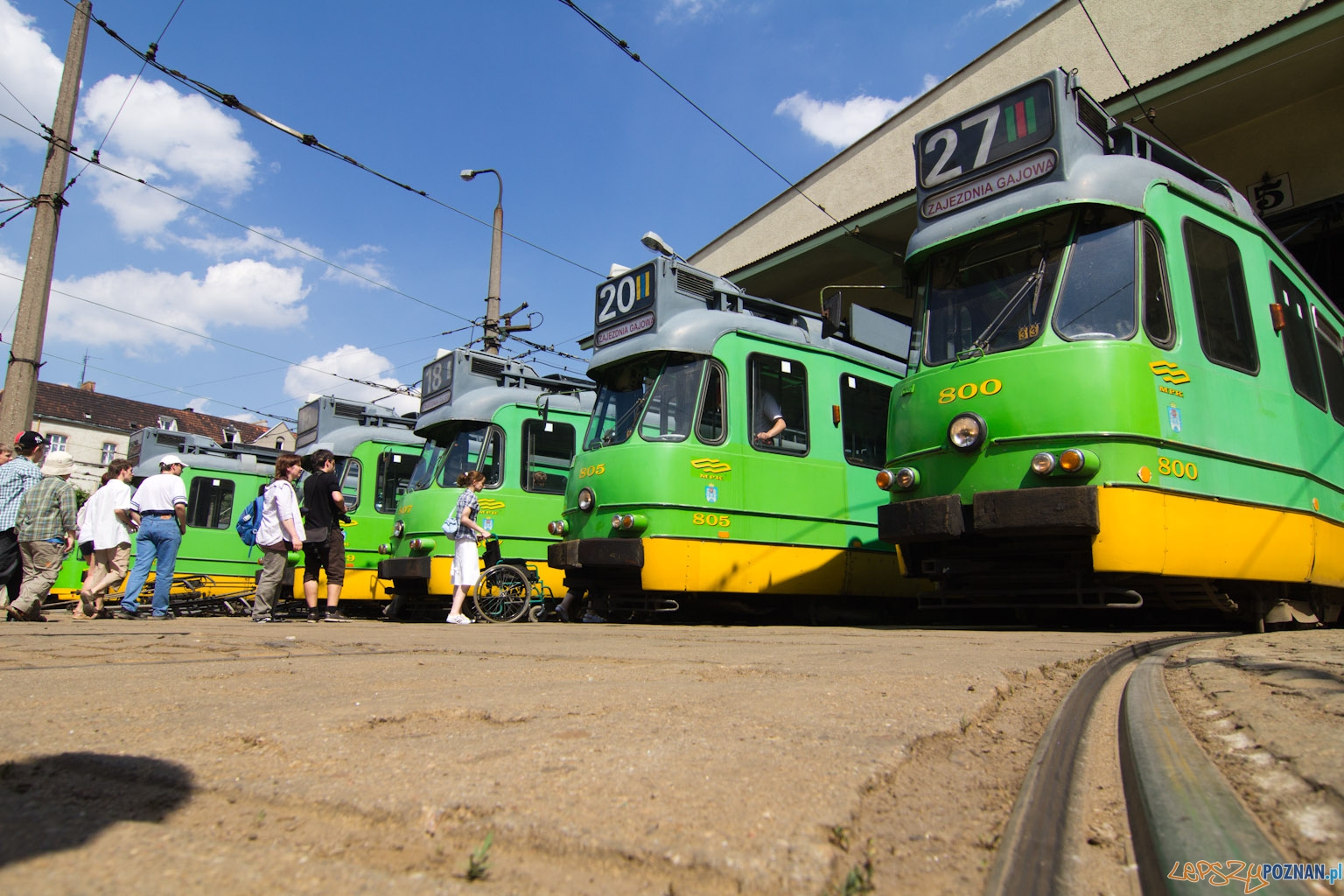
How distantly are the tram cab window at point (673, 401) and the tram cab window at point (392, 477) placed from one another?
711 cm

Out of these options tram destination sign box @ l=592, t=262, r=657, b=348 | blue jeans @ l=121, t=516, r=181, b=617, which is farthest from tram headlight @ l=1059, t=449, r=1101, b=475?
blue jeans @ l=121, t=516, r=181, b=617

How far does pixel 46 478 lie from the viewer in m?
7.60

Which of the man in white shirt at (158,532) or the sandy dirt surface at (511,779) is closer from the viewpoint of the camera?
the sandy dirt surface at (511,779)

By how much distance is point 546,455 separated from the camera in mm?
11188

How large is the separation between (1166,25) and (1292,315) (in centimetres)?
699

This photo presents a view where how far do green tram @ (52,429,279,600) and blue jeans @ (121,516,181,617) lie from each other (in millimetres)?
5001

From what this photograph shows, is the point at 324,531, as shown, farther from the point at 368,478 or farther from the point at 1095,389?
the point at 1095,389

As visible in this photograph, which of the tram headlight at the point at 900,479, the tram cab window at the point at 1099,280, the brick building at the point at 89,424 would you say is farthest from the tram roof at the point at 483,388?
the brick building at the point at 89,424

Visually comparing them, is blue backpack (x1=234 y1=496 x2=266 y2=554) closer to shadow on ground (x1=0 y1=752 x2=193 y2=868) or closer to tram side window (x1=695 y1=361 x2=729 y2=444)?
tram side window (x1=695 y1=361 x2=729 y2=444)

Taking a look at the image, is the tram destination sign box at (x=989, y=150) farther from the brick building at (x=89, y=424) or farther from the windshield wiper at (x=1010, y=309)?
the brick building at (x=89, y=424)

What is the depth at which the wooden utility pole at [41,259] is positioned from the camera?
34.3 ft

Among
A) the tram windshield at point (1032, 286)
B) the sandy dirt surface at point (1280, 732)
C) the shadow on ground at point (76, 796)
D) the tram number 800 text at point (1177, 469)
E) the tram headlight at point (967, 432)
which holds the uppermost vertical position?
the tram windshield at point (1032, 286)

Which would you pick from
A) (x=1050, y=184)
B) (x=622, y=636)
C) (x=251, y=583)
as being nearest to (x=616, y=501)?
(x=622, y=636)

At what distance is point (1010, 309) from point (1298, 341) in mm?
2986
